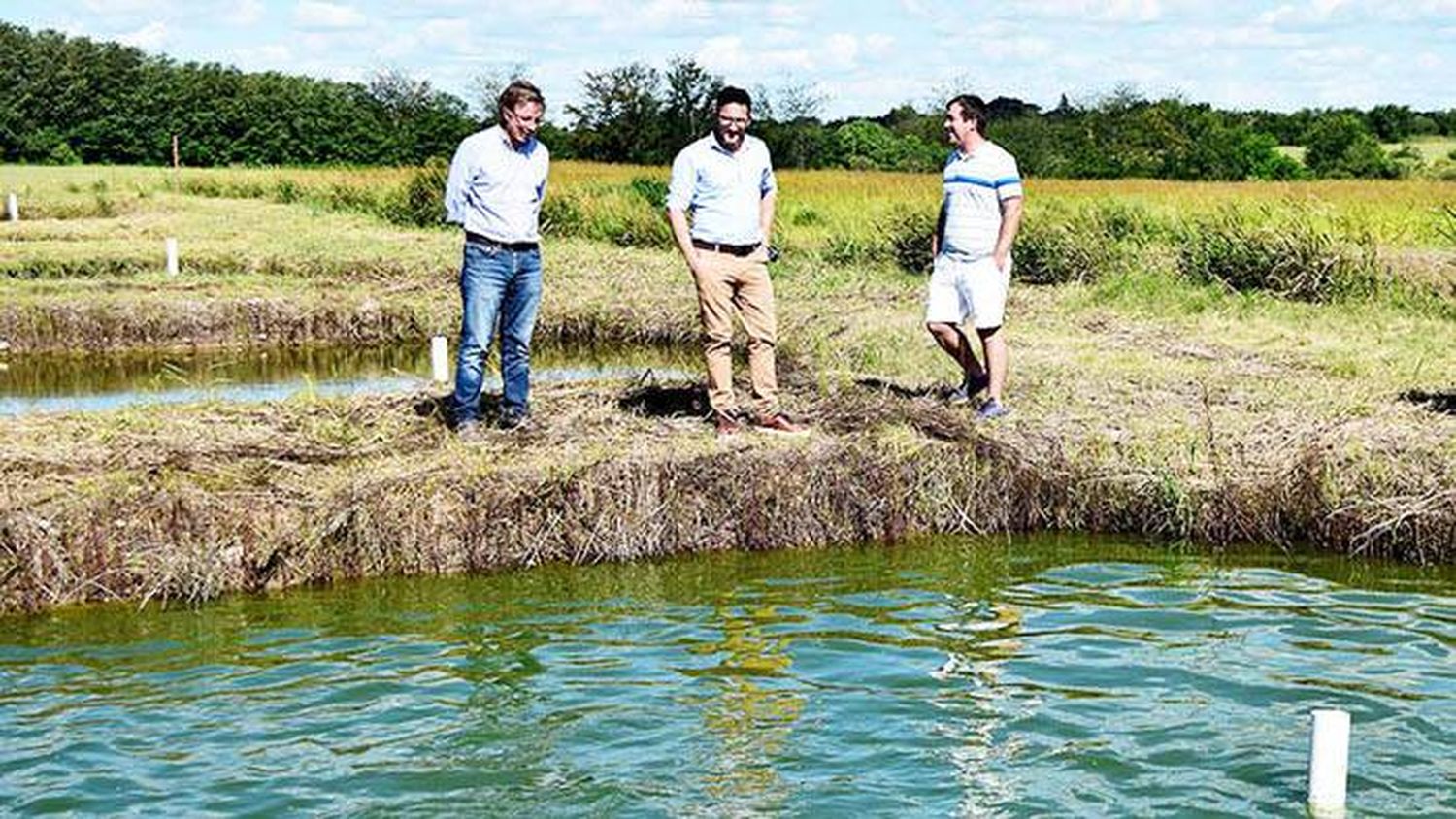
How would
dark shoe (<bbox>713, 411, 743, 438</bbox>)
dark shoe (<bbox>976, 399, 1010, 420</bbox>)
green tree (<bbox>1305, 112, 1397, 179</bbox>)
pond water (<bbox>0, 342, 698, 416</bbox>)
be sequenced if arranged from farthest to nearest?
green tree (<bbox>1305, 112, 1397, 179</bbox>)
pond water (<bbox>0, 342, 698, 416</bbox>)
dark shoe (<bbox>976, 399, 1010, 420</bbox>)
dark shoe (<bbox>713, 411, 743, 438</bbox>)

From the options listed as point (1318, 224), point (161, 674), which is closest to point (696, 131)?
point (1318, 224)

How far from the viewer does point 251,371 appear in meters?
16.3

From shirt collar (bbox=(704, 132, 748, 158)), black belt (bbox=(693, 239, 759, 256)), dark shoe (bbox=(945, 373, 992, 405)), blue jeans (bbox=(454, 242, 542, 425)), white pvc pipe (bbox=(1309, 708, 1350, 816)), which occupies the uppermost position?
shirt collar (bbox=(704, 132, 748, 158))

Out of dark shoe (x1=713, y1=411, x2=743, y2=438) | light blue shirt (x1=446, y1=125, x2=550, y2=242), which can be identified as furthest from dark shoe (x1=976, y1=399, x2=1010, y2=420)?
light blue shirt (x1=446, y1=125, x2=550, y2=242)

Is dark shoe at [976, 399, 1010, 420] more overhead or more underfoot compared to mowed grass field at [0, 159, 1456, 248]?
more underfoot

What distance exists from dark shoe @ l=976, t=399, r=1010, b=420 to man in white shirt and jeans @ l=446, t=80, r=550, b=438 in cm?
290

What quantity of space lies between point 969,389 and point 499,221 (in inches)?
134

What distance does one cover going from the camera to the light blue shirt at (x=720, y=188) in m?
10.2

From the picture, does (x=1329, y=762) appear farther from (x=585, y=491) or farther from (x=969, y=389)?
(x=969, y=389)

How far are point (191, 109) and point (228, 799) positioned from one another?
5900 centimetres

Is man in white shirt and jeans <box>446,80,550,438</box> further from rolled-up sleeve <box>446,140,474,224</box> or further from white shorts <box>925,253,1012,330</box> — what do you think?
white shorts <box>925,253,1012,330</box>

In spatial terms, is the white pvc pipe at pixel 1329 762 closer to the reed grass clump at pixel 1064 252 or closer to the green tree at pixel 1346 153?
the reed grass clump at pixel 1064 252

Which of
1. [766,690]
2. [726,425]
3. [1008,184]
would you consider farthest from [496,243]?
[766,690]

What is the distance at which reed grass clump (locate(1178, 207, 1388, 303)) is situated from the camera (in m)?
17.3
